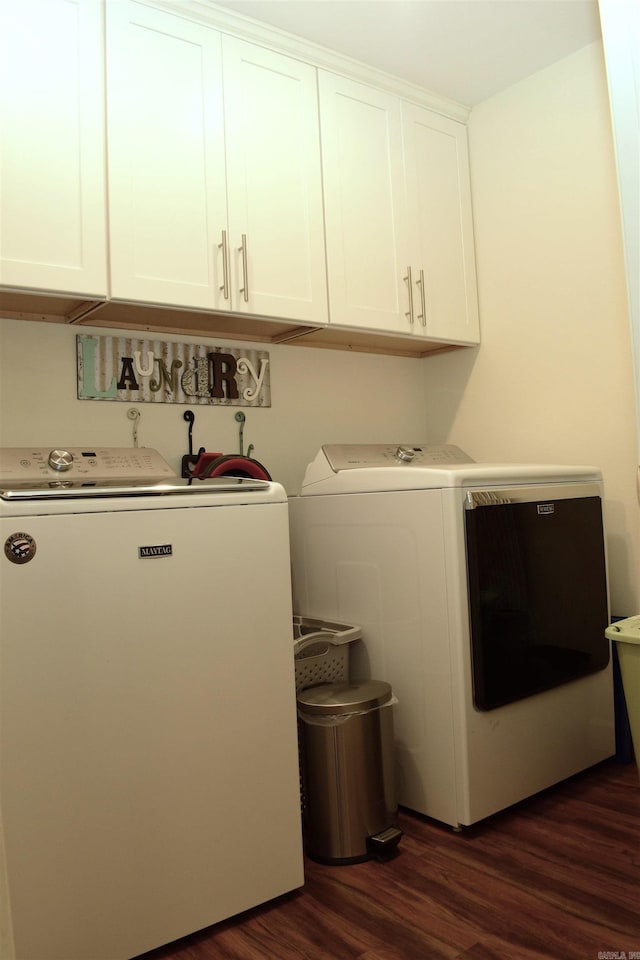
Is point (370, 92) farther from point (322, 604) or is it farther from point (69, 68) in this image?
point (322, 604)

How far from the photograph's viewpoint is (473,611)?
1.89m

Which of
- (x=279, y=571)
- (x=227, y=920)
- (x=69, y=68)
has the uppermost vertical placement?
(x=69, y=68)

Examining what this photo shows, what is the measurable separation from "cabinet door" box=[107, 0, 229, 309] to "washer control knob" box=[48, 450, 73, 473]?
1.42 ft

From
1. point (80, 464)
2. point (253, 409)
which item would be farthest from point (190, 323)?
point (80, 464)

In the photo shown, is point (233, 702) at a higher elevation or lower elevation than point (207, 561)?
lower

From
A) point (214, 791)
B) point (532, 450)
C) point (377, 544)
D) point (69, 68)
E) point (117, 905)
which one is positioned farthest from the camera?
point (532, 450)

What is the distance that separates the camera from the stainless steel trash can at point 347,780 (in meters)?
1.80

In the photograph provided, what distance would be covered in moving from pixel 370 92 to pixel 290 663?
194 centimetres

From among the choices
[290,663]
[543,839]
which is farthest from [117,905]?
[543,839]

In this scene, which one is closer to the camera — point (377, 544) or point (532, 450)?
point (377, 544)

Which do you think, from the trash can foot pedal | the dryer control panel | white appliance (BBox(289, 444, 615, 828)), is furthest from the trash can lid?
the dryer control panel

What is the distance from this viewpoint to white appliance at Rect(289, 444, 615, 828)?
1.89 meters

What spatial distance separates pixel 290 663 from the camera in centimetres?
168

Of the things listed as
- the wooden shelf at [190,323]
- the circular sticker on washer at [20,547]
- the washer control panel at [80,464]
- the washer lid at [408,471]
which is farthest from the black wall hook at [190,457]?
the circular sticker on washer at [20,547]
